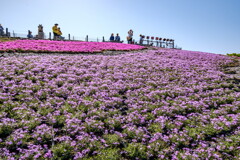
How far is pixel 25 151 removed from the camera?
7152mm

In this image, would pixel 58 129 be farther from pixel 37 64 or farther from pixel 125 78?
pixel 37 64

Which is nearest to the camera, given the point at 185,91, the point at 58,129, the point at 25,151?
the point at 25,151

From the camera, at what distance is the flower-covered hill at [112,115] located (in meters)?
7.69

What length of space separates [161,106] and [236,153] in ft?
15.0

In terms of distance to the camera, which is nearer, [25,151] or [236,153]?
[25,151]

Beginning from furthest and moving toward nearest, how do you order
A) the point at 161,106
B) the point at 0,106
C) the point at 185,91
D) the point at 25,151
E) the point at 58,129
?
the point at 185,91, the point at 161,106, the point at 0,106, the point at 58,129, the point at 25,151

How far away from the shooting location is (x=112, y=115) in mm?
10484

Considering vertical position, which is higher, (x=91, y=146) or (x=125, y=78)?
(x=125, y=78)

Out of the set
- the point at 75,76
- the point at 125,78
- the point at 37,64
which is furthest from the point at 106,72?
the point at 37,64

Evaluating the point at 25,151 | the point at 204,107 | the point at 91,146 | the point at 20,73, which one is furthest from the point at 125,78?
the point at 25,151

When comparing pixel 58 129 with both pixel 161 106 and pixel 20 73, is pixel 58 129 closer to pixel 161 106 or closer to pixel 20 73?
pixel 161 106

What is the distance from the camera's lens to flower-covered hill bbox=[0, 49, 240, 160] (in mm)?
7688

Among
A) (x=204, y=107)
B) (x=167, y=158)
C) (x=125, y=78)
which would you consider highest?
(x=125, y=78)

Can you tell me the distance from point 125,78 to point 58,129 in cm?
832
